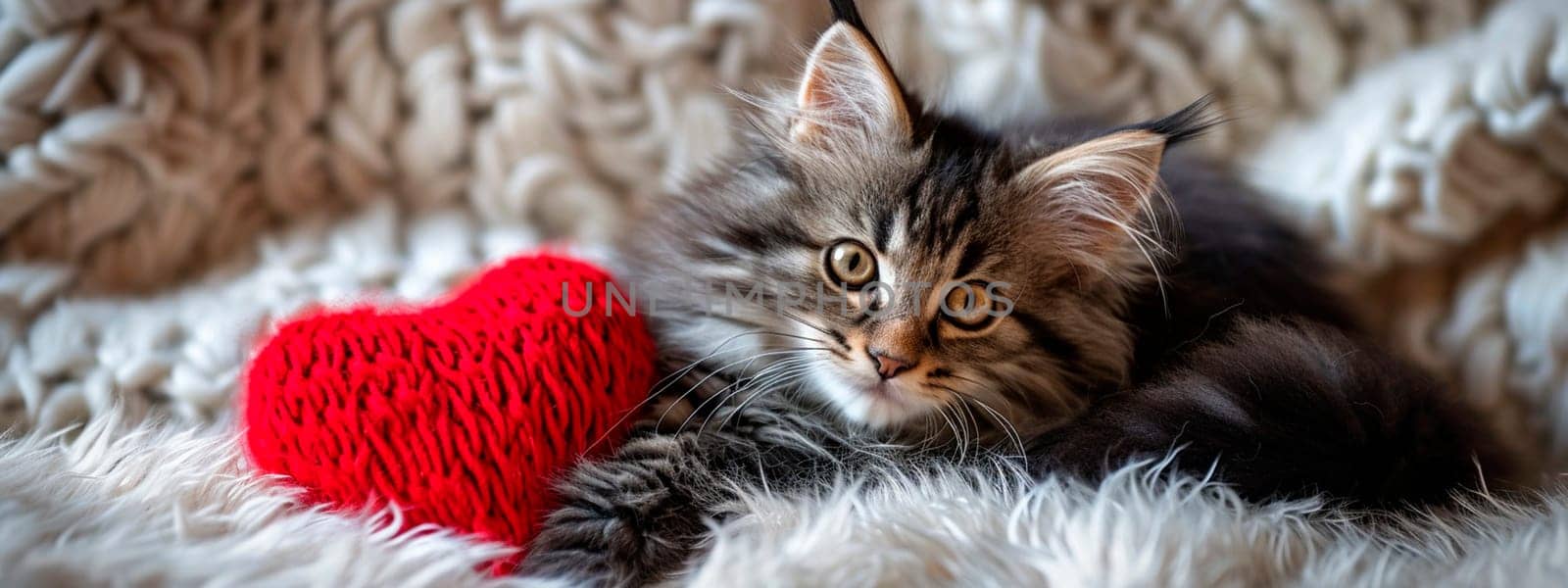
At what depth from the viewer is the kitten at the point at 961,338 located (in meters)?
0.94

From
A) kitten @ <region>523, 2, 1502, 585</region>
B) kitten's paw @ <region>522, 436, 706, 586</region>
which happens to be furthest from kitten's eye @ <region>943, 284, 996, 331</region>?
kitten's paw @ <region>522, 436, 706, 586</region>

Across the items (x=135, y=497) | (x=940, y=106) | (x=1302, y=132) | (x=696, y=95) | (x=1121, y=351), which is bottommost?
(x=1121, y=351)

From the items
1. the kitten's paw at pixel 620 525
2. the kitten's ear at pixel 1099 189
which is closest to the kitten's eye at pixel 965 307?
the kitten's ear at pixel 1099 189

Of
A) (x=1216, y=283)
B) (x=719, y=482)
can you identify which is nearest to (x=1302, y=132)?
(x=1216, y=283)

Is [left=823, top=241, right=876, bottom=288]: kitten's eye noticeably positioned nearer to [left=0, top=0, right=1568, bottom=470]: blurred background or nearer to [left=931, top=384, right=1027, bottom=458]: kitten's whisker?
[left=931, top=384, right=1027, bottom=458]: kitten's whisker

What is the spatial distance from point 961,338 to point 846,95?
0.99 ft

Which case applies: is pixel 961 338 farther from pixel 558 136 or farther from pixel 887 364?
pixel 558 136

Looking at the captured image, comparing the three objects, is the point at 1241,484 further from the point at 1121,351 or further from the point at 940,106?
the point at 940,106

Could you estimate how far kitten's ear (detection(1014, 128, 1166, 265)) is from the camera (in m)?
0.97

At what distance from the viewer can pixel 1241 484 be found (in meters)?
0.93

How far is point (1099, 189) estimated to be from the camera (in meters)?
1.05

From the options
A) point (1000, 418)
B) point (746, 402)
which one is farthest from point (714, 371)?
point (1000, 418)

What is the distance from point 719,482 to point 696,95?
0.73 meters

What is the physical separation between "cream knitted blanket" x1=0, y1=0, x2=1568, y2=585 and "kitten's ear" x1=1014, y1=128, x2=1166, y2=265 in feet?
0.90
